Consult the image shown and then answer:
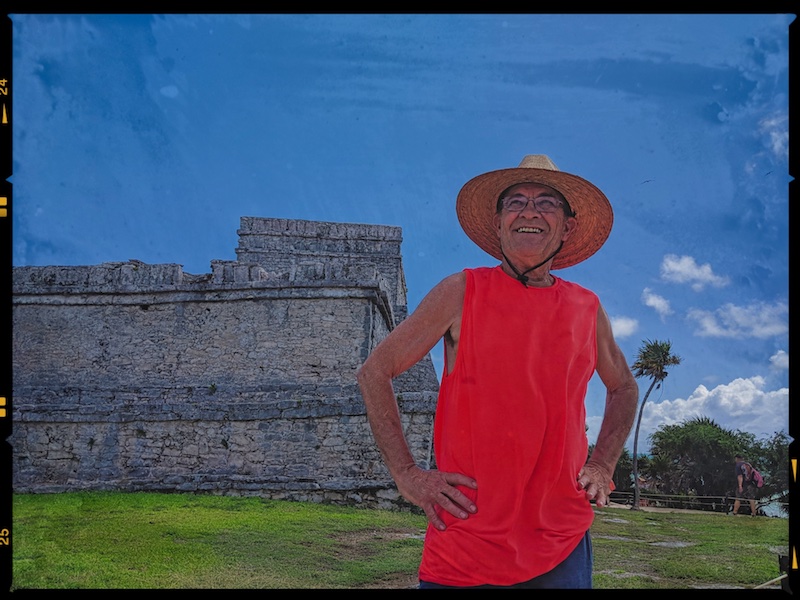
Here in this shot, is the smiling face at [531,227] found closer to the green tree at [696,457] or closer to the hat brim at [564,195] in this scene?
the hat brim at [564,195]

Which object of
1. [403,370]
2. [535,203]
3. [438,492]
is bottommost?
[438,492]

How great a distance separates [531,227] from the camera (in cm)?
319

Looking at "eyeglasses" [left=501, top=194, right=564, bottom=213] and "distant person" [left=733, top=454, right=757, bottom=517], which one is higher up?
"eyeglasses" [left=501, top=194, right=564, bottom=213]

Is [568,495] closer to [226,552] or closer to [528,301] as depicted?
[528,301]

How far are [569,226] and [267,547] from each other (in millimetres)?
5406

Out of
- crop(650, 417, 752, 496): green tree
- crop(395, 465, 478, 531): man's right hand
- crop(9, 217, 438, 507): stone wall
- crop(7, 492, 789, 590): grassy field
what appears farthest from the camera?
crop(650, 417, 752, 496): green tree

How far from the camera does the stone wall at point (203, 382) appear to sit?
10742 mm

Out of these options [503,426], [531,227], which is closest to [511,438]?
[503,426]

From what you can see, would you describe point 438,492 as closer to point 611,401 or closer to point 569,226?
point 611,401

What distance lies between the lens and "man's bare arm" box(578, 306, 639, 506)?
3197mm

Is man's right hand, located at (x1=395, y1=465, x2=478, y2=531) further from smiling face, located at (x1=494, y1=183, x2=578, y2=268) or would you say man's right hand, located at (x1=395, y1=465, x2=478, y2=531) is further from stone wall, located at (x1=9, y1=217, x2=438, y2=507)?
stone wall, located at (x1=9, y1=217, x2=438, y2=507)

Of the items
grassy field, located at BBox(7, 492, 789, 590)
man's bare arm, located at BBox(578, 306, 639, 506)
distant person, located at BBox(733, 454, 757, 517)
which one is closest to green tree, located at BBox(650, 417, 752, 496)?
distant person, located at BBox(733, 454, 757, 517)

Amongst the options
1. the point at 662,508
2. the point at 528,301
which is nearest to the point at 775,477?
the point at 662,508

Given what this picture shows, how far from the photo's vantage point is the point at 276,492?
10586 millimetres
